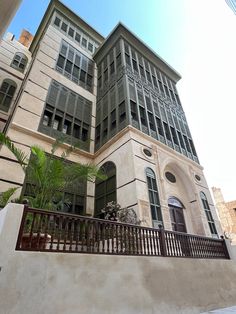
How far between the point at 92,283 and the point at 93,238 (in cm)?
79

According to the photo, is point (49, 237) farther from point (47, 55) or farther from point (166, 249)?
point (47, 55)

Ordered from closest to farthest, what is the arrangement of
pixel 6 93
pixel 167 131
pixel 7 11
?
pixel 7 11
pixel 167 131
pixel 6 93

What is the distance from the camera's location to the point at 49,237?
3.61m

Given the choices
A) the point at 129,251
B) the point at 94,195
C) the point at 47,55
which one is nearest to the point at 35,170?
the point at 129,251

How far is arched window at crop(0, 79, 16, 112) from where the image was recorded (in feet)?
38.1

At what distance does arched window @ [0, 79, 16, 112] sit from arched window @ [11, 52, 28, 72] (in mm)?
1993

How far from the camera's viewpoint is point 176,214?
377 inches

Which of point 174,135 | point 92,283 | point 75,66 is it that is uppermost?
point 75,66

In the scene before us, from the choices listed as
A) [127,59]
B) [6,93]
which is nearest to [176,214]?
[127,59]

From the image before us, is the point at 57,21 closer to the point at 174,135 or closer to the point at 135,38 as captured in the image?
the point at 135,38

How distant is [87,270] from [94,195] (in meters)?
6.45

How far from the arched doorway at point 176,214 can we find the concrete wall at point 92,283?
4305 mm

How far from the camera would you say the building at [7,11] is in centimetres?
309

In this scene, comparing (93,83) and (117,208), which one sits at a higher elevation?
(93,83)
